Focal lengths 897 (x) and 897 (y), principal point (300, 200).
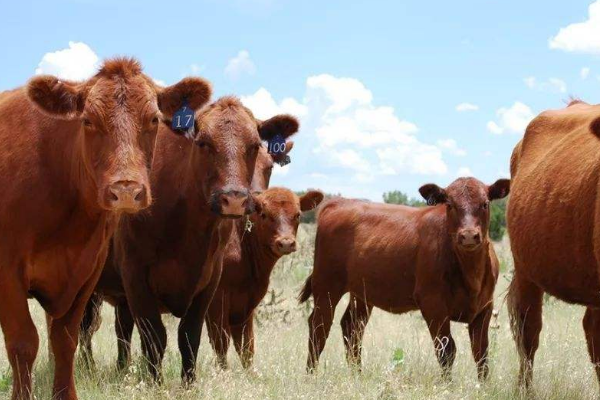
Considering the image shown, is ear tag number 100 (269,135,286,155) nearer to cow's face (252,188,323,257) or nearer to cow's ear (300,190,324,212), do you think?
cow's face (252,188,323,257)

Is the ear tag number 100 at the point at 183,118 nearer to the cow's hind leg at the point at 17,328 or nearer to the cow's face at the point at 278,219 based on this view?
the cow's hind leg at the point at 17,328

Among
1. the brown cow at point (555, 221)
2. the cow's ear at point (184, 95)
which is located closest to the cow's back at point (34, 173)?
the cow's ear at point (184, 95)

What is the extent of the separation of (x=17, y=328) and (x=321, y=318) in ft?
16.2

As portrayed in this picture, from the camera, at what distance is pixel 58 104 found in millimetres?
5184

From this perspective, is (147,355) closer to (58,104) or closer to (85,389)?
(85,389)

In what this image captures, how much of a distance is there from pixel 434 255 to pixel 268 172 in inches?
72.5

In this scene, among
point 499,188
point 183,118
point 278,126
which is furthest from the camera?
point 499,188

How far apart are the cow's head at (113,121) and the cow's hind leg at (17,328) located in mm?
691

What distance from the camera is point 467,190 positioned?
8.64 meters

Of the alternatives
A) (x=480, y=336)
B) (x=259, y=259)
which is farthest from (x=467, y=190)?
(x=259, y=259)

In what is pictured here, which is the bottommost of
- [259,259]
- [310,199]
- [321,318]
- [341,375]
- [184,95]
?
[341,375]

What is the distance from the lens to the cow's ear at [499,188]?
8.72m

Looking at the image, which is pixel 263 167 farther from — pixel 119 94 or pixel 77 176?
pixel 119 94

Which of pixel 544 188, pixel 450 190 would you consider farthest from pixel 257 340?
pixel 544 188
